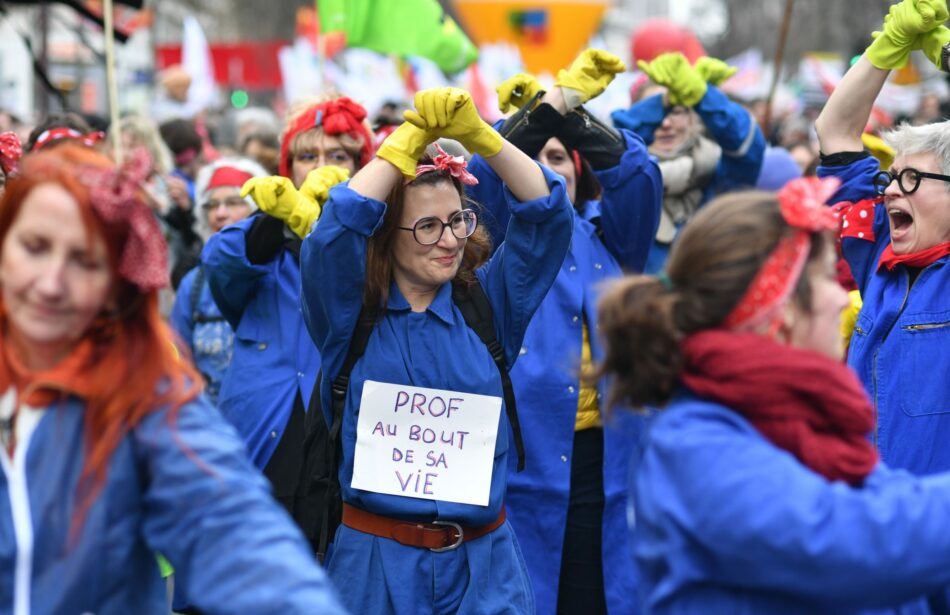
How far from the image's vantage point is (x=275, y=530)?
232 centimetres

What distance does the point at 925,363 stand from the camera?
13.2 feet

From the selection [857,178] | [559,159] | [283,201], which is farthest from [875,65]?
[283,201]

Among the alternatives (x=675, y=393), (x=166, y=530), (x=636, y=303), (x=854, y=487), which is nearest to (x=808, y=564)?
(x=854, y=487)

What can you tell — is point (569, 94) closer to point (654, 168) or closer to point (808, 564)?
point (654, 168)

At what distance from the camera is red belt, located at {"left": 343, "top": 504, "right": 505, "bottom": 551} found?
370 cm

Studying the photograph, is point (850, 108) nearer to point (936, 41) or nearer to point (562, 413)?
point (936, 41)

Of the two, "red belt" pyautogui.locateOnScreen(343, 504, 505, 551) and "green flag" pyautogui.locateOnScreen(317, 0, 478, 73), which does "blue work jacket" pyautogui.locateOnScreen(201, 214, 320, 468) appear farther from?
"green flag" pyautogui.locateOnScreen(317, 0, 478, 73)

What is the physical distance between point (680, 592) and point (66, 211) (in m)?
1.27

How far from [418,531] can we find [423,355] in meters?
0.50

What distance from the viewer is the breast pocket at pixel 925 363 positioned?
13.1ft

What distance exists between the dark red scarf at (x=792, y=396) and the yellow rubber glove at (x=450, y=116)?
1.46 metres

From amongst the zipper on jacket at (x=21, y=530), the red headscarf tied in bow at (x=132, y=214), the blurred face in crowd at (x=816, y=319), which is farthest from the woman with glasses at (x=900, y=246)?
the zipper on jacket at (x=21, y=530)

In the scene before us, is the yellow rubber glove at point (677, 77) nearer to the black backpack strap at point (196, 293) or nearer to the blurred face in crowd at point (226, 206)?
the blurred face in crowd at point (226, 206)

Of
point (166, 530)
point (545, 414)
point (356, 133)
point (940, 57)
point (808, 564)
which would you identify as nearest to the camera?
point (808, 564)
